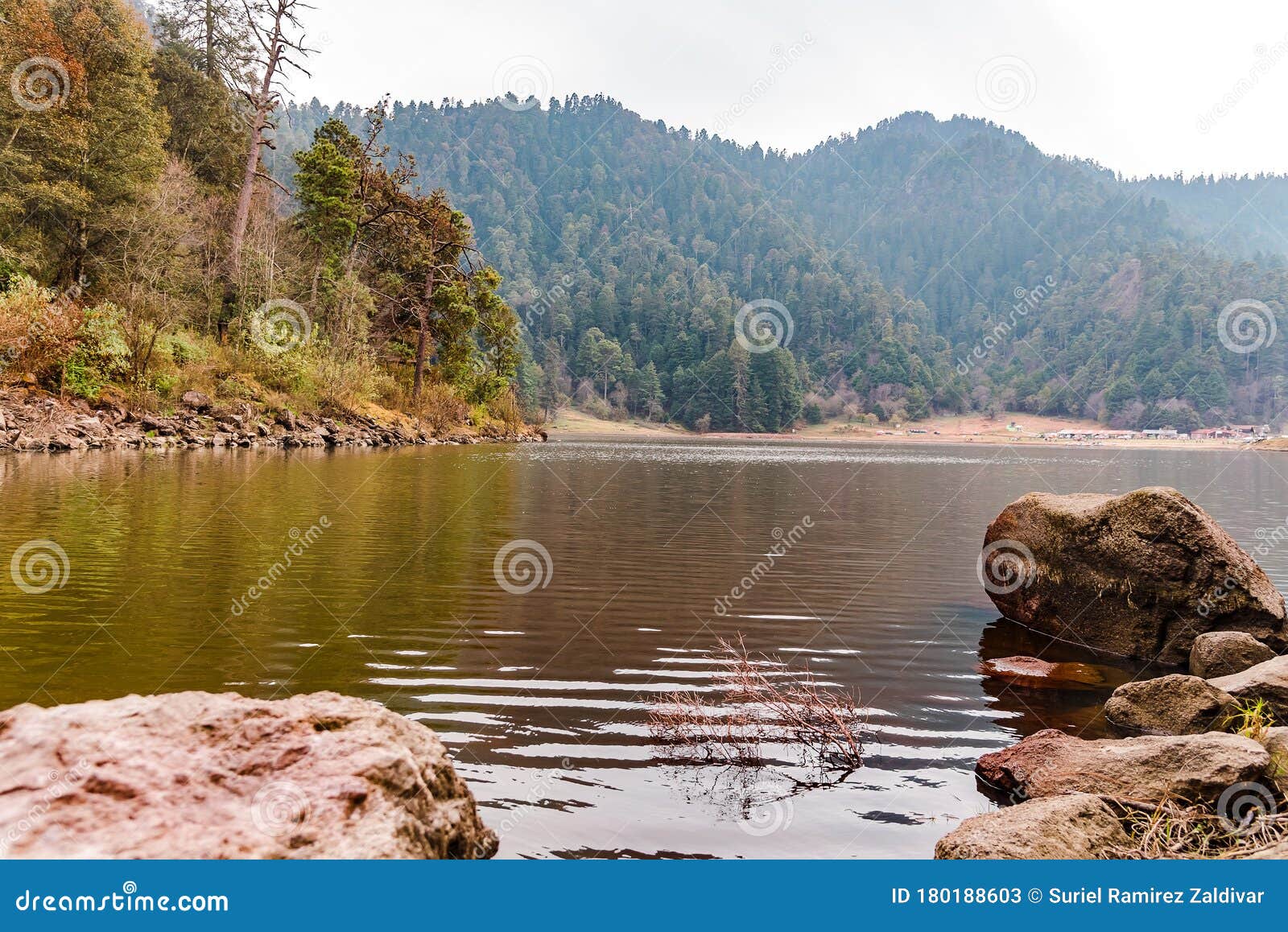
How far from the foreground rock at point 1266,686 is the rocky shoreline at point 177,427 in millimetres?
36851

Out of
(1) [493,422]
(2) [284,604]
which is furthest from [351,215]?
(2) [284,604]

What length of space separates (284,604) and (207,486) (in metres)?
14.1

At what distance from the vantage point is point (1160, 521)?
11.3m

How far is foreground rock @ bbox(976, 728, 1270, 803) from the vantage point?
18.9ft

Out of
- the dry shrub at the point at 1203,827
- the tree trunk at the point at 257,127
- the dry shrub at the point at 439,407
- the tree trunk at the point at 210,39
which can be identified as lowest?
the dry shrub at the point at 1203,827

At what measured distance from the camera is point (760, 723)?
758 cm

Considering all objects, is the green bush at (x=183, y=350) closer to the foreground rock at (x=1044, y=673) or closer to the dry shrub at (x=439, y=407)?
the dry shrub at (x=439, y=407)

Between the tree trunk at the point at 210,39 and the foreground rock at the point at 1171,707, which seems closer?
the foreground rock at the point at 1171,707

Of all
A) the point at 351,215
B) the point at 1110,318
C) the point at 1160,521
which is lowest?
the point at 1160,521

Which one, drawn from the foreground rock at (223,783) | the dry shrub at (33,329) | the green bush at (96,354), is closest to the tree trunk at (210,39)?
the green bush at (96,354)

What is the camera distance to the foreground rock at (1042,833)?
483 cm

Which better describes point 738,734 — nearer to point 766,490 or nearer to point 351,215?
point 766,490

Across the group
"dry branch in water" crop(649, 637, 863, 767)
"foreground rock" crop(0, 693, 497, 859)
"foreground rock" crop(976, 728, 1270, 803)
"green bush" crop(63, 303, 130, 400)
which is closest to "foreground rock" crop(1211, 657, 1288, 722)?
"foreground rock" crop(976, 728, 1270, 803)

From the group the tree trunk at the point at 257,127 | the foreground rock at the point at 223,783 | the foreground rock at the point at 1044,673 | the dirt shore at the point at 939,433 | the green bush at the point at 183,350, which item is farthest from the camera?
the dirt shore at the point at 939,433
